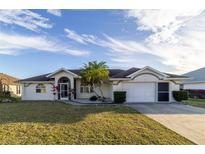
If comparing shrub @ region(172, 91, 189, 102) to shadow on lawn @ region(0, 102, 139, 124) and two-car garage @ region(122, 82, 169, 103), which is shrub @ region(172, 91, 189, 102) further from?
shadow on lawn @ region(0, 102, 139, 124)

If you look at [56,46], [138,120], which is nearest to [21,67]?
[56,46]

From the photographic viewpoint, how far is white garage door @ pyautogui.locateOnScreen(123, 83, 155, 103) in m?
24.2

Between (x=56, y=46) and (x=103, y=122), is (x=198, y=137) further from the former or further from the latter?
(x=56, y=46)

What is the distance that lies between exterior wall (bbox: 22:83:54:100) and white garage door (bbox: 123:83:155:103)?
8.59 metres

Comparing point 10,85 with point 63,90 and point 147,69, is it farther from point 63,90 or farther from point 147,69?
point 147,69

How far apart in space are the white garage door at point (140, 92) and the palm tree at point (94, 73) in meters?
2.22

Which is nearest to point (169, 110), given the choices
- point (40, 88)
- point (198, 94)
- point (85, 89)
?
point (85, 89)

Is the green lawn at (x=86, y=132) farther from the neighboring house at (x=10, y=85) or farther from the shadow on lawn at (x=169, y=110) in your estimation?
the neighboring house at (x=10, y=85)

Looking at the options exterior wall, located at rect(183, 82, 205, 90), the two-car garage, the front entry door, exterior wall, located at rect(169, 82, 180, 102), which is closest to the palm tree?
the two-car garage

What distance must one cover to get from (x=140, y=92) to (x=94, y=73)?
14.9 ft

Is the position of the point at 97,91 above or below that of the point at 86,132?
above

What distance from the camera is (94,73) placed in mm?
24438

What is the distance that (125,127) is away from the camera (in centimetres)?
1109

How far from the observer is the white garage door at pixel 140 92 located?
24.2m
